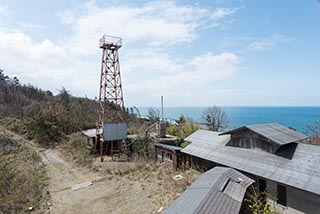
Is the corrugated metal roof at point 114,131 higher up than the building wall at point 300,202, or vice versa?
the corrugated metal roof at point 114,131

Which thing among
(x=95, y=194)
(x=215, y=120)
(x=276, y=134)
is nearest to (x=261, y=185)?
(x=276, y=134)

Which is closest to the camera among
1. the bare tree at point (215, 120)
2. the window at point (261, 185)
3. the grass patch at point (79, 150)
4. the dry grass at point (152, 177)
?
the window at point (261, 185)

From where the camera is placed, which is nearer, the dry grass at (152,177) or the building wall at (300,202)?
the building wall at (300,202)

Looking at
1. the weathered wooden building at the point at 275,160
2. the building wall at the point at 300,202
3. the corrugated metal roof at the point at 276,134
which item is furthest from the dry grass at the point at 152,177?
the building wall at the point at 300,202

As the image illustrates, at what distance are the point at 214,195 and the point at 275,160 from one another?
4.05 m

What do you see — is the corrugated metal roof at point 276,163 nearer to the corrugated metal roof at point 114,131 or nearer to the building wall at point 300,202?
the building wall at point 300,202

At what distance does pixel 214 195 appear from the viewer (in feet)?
23.9

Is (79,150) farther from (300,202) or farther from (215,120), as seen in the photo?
(300,202)

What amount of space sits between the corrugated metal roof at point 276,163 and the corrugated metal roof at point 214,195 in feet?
2.68

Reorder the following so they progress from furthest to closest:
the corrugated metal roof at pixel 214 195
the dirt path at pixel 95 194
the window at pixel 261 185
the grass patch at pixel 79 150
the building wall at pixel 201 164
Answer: the grass patch at pixel 79 150 → the building wall at pixel 201 164 → the dirt path at pixel 95 194 → the window at pixel 261 185 → the corrugated metal roof at pixel 214 195

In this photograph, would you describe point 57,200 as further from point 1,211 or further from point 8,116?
point 8,116

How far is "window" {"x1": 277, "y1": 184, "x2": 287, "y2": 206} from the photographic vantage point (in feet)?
28.2

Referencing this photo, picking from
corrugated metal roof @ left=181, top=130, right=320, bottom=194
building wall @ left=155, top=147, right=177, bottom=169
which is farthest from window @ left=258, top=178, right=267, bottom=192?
building wall @ left=155, top=147, right=177, bottom=169

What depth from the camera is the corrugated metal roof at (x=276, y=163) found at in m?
7.96
